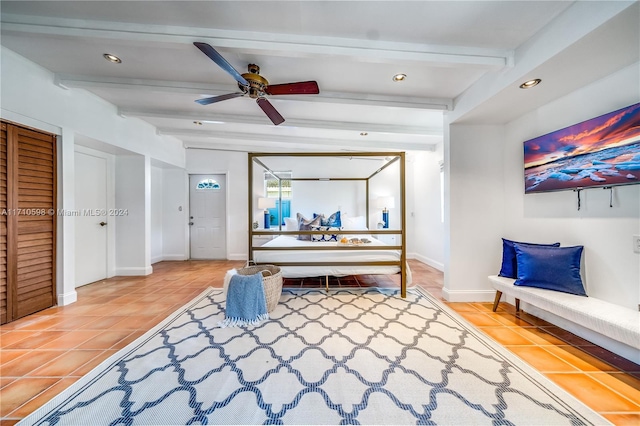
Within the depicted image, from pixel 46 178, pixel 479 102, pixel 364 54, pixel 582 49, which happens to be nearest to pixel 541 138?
pixel 479 102

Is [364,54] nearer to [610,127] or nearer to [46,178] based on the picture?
[610,127]

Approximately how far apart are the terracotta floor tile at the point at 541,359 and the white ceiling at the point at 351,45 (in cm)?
219

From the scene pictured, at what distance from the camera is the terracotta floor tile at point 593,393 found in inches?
51.1

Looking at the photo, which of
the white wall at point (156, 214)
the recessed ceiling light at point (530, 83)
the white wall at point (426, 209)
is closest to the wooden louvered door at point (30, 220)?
the white wall at point (156, 214)

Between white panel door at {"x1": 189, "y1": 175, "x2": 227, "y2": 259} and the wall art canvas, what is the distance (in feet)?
17.6

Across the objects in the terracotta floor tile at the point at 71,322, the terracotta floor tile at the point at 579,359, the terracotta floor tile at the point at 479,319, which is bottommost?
the terracotta floor tile at the point at 579,359

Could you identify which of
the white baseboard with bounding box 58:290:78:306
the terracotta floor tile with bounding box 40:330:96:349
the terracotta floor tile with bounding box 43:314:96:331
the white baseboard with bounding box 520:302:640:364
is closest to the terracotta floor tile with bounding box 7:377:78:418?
the terracotta floor tile with bounding box 40:330:96:349

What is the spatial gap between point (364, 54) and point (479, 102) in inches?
52.3

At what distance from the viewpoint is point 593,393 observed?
1.39m

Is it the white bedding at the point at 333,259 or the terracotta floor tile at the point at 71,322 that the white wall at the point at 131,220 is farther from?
the white bedding at the point at 333,259

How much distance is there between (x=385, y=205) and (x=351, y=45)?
337cm

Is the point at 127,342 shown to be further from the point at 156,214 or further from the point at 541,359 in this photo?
the point at 156,214

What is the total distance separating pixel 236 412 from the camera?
1.25 meters

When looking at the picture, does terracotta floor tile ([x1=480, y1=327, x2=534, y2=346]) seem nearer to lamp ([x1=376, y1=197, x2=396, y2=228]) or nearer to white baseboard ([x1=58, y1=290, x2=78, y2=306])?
lamp ([x1=376, y1=197, x2=396, y2=228])
